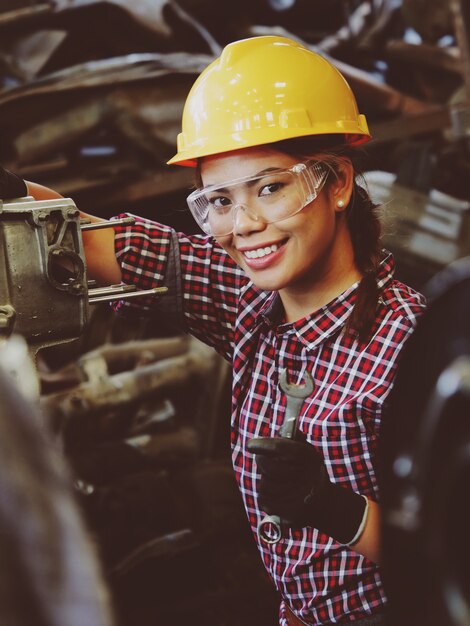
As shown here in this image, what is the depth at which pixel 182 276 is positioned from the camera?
1.82m

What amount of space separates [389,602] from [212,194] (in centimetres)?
89

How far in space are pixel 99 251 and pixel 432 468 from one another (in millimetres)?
1119

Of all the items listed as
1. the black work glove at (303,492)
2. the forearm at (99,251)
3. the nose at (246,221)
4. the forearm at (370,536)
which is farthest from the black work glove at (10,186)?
the forearm at (370,536)

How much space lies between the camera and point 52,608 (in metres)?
0.53

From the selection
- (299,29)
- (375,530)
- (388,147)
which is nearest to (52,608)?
(375,530)

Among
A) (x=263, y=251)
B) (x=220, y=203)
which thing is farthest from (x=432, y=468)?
(x=220, y=203)

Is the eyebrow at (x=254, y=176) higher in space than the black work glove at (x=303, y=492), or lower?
higher

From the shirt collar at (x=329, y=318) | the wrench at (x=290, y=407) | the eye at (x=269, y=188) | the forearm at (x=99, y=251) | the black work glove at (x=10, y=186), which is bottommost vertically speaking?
the wrench at (x=290, y=407)

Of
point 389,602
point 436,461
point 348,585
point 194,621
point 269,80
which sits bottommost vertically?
point 194,621

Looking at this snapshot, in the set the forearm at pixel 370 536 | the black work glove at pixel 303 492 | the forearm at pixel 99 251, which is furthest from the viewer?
the forearm at pixel 99 251

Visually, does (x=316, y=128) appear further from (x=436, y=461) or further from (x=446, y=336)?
(x=436, y=461)

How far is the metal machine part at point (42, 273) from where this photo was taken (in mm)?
1433

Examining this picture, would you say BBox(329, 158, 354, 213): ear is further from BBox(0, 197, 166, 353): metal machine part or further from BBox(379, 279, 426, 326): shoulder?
BBox(0, 197, 166, 353): metal machine part

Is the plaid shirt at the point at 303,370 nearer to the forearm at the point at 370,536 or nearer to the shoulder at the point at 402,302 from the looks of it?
the shoulder at the point at 402,302
